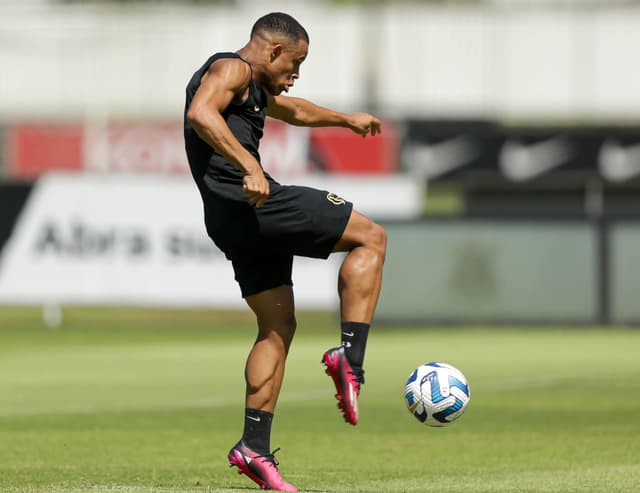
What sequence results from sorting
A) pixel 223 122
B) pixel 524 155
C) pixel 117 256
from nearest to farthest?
pixel 223 122
pixel 117 256
pixel 524 155

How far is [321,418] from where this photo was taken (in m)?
12.7

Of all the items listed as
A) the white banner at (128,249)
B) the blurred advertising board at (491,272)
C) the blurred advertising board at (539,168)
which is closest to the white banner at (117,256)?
the white banner at (128,249)

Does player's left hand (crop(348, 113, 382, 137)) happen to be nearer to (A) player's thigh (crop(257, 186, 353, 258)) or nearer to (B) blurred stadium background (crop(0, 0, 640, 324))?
(A) player's thigh (crop(257, 186, 353, 258))

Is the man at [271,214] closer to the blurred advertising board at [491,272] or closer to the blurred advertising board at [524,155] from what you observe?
the blurred advertising board at [491,272]

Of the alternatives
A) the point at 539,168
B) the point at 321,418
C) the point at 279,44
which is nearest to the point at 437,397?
the point at 279,44

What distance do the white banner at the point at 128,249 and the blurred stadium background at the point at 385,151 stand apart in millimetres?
32

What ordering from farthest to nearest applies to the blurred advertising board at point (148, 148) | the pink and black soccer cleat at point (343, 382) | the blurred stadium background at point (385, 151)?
the blurred advertising board at point (148, 148)
the blurred stadium background at point (385, 151)
the pink and black soccer cleat at point (343, 382)

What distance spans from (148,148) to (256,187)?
33331 mm

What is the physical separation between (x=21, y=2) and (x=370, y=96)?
11.2 meters

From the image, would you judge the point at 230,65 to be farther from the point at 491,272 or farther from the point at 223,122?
the point at 491,272

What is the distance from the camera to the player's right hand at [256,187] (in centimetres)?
761

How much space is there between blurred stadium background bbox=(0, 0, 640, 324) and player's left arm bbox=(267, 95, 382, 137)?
51.4 feet

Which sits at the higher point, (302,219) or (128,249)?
(302,219)

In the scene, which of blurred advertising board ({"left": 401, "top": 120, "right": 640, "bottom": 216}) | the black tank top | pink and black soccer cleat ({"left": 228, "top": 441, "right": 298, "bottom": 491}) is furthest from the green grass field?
blurred advertising board ({"left": 401, "top": 120, "right": 640, "bottom": 216})
